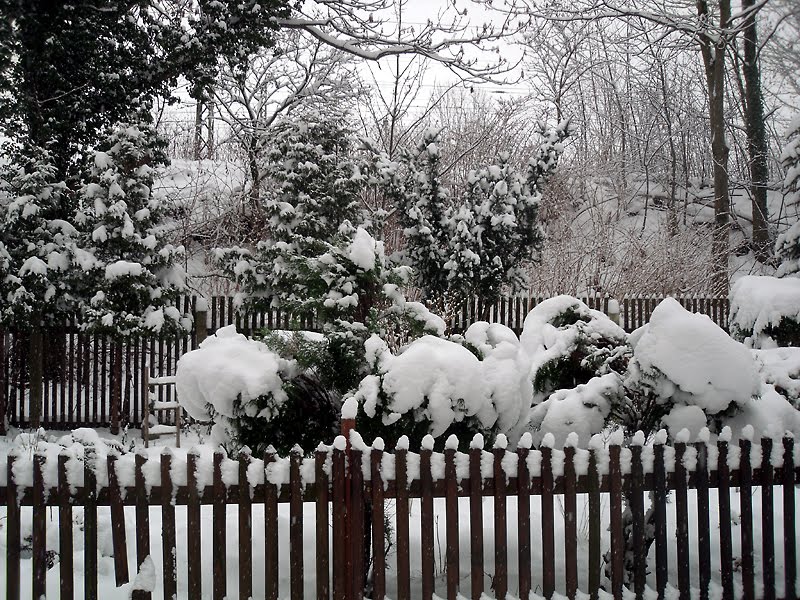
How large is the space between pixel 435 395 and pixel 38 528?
2127 millimetres

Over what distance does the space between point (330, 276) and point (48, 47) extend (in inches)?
358

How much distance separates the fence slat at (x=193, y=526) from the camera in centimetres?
327

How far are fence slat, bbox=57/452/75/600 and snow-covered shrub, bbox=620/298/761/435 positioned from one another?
3.28m

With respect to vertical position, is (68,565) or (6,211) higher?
(6,211)

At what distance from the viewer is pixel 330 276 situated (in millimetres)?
4281

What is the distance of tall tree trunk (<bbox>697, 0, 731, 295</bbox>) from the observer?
17500 millimetres

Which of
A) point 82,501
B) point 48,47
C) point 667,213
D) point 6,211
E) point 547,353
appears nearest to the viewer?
point 82,501

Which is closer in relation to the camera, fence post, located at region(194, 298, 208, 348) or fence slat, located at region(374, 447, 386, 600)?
fence slat, located at region(374, 447, 386, 600)

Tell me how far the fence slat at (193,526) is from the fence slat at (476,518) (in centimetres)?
139

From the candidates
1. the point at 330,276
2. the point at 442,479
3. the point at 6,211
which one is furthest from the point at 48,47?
the point at 442,479

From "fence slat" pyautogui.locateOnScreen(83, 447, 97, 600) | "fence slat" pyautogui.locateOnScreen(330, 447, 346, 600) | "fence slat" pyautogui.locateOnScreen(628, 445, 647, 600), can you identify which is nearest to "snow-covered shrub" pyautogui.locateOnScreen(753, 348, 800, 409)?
"fence slat" pyautogui.locateOnScreen(628, 445, 647, 600)

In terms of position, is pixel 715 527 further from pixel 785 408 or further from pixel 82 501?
pixel 82 501

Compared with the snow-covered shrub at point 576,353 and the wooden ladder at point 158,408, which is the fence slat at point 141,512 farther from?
the wooden ladder at point 158,408

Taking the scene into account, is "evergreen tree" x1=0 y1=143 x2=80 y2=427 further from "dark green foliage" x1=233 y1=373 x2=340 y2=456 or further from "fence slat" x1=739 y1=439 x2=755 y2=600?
"fence slat" x1=739 y1=439 x2=755 y2=600
